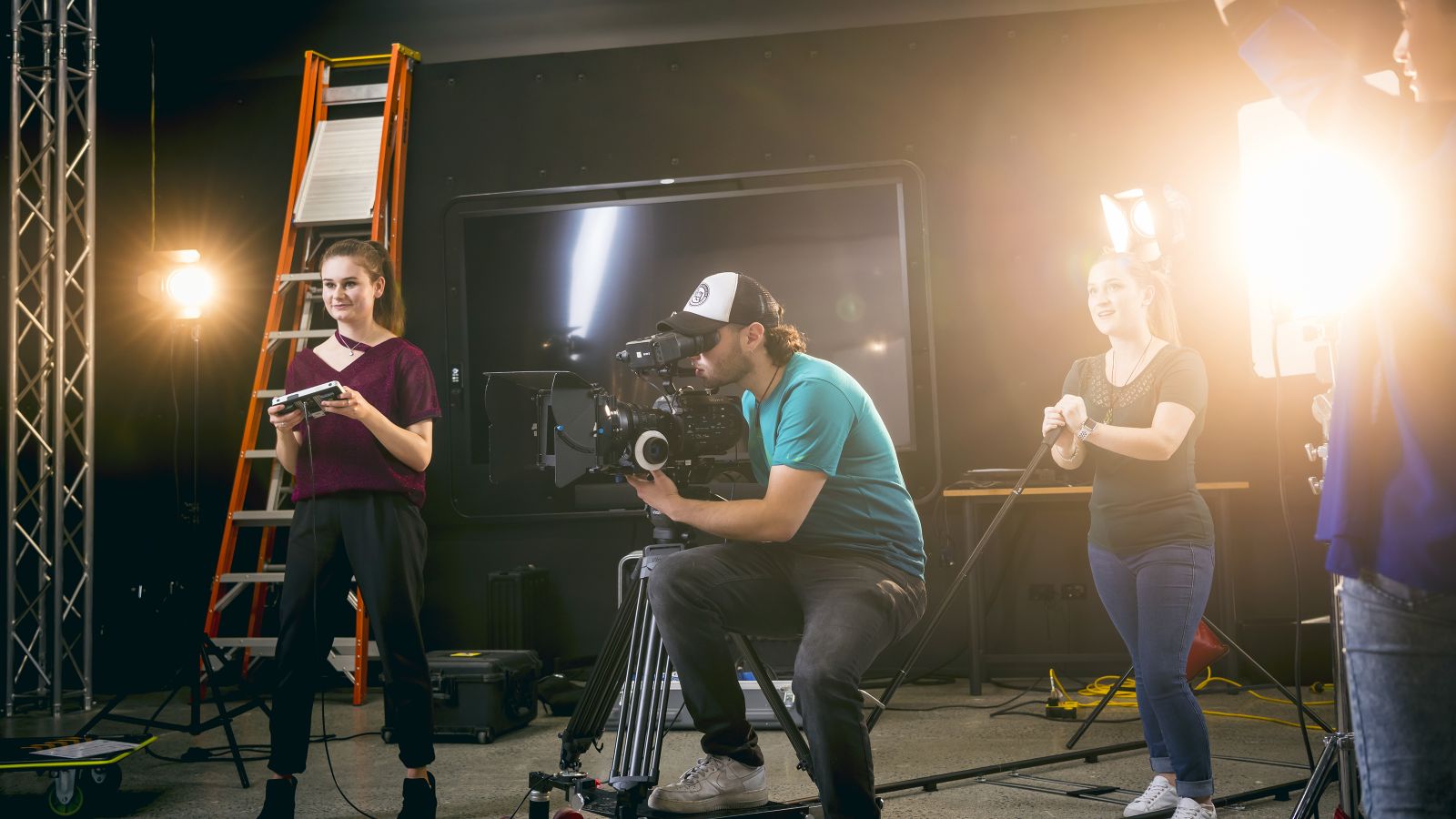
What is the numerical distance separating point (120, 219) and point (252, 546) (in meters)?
1.64

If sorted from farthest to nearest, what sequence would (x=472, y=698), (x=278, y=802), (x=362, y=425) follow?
(x=472, y=698) → (x=362, y=425) → (x=278, y=802)

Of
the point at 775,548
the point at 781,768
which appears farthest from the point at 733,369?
the point at 781,768

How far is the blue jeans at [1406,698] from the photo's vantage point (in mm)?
1005

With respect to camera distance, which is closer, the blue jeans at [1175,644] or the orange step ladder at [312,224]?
the blue jeans at [1175,644]

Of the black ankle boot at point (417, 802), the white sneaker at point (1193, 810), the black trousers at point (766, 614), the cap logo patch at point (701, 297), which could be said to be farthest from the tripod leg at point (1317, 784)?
the black ankle boot at point (417, 802)

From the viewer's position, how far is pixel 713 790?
2.31 metres

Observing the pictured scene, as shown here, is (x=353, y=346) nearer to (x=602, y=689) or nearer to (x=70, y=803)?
(x=602, y=689)

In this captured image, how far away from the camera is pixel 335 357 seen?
2656mm

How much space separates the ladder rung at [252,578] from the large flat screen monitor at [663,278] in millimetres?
852

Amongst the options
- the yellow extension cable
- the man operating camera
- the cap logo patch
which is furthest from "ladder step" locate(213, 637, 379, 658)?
the yellow extension cable

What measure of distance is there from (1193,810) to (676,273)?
308 cm

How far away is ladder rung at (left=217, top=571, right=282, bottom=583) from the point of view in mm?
4320

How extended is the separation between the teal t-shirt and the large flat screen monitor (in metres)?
2.19

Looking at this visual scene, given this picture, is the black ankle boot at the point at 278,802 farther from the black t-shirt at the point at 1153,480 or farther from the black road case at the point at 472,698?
the black t-shirt at the point at 1153,480
